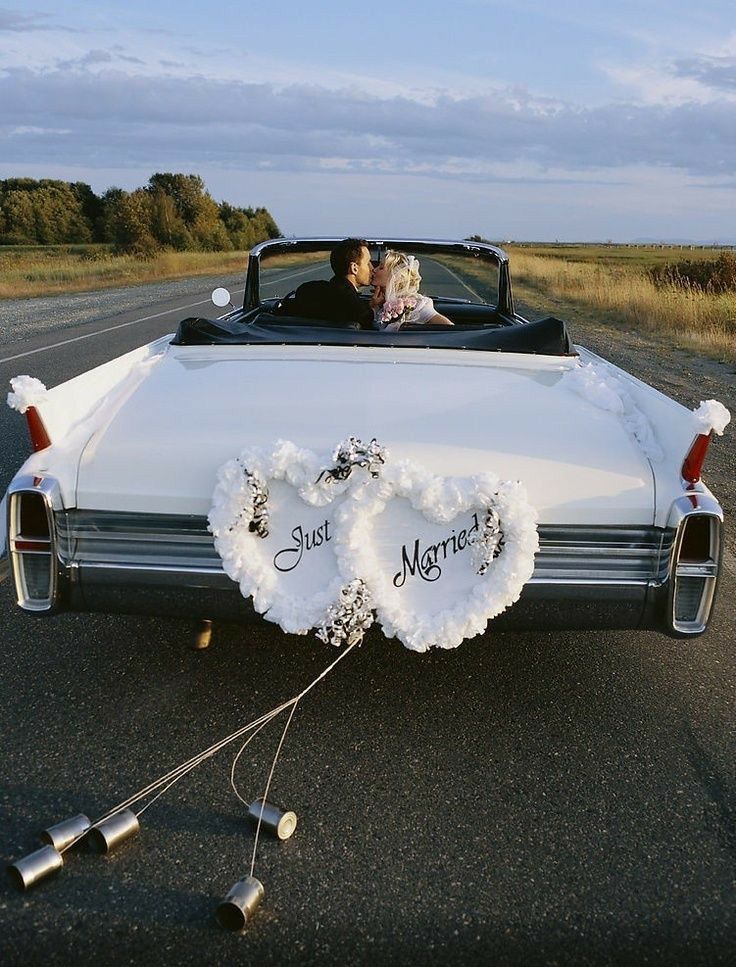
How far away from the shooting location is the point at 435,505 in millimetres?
2727

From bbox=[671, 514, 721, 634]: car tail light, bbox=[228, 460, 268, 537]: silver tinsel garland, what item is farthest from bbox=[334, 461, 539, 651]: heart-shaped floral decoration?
bbox=[671, 514, 721, 634]: car tail light

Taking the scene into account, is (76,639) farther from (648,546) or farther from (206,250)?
(206,250)

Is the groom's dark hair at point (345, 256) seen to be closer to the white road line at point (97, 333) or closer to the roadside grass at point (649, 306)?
the white road line at point (97, 333)

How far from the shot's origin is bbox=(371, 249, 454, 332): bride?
4.81 meters

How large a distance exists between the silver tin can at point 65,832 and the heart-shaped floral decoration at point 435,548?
3.28 feet

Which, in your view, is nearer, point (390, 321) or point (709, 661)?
point (709, 661)

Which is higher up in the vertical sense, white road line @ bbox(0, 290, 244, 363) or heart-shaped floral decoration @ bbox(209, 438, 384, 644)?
heart-shaped floral decoration @ bbox(209, 438, 384, 644)

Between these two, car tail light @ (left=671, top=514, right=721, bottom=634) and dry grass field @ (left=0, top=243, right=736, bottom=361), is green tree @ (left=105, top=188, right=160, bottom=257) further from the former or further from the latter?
car tail light @ (left=671, top=514, right=721, bottom=634)

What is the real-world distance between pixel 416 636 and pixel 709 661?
5.15 feet

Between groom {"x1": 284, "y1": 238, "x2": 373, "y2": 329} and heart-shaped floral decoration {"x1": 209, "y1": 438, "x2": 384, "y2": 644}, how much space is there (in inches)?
83.9

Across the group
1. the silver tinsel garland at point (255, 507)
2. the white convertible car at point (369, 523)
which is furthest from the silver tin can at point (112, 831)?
the silver tinsel garland at point (255, 507)

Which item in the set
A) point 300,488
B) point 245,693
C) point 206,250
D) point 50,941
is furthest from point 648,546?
point 206,250

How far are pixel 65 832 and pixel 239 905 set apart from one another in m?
0.56

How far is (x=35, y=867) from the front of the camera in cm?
228
